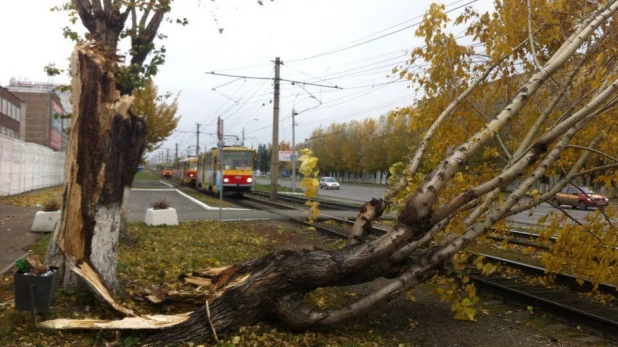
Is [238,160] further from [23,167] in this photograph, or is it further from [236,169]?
[23,167]

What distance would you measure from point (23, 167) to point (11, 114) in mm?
32022

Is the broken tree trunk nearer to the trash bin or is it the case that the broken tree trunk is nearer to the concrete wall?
the trash bin

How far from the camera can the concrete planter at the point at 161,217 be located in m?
14.1

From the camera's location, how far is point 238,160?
29.1 m

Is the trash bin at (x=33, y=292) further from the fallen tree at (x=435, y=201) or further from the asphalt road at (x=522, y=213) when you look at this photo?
the asphalt road at (x=522, y=213)

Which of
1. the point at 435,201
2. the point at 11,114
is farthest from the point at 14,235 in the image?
the point at 11,114

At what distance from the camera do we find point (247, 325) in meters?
5.30

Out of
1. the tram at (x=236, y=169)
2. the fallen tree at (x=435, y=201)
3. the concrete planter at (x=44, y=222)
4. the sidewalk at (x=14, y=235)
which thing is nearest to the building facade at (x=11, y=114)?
the tram at (x=236, y=169)

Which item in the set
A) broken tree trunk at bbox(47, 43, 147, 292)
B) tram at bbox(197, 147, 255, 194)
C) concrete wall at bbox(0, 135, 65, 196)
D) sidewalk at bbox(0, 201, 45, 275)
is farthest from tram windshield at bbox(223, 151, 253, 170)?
broken tree trunk at bbox(47, 43, 147, 292)

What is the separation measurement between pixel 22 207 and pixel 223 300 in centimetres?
1615

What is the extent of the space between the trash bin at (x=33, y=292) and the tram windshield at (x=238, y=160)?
2392 cm

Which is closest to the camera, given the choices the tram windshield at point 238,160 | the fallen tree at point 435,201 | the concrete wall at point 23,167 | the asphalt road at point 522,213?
the fallen tree at point 435,201

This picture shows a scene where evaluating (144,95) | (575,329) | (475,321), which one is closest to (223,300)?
(475,321)

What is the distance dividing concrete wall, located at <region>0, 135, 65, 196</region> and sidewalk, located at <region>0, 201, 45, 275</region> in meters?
6.45
